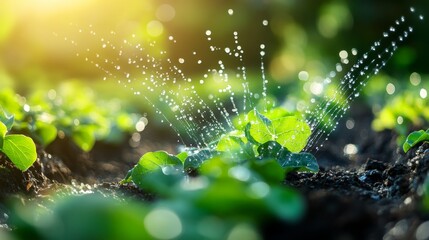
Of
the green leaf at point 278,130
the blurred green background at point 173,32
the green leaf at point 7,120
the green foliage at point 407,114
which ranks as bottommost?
the green leaf at point 7,120

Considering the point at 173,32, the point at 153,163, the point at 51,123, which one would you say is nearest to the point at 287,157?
the point at 153,163

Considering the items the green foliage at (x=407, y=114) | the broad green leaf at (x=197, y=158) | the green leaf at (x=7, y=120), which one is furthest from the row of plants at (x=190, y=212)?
the green foliage at (x=407, y=114)

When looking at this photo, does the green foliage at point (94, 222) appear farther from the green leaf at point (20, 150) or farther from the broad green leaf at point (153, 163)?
the green leaf at point (20, 150)

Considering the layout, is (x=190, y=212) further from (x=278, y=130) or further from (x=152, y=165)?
(x=278, y=130)

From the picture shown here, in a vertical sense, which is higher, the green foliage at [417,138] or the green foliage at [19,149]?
the green foliage at [417,138]

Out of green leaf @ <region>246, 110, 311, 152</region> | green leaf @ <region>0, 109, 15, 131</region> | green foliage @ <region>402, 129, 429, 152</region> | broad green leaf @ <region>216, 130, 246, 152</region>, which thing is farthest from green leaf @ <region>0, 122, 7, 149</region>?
green foliage @ <region>402, 129, 429, 152</region>

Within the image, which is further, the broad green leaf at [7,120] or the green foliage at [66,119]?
the green foliage at [66,119]

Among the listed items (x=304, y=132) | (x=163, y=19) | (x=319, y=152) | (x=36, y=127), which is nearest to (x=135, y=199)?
(x=304, y=132)
